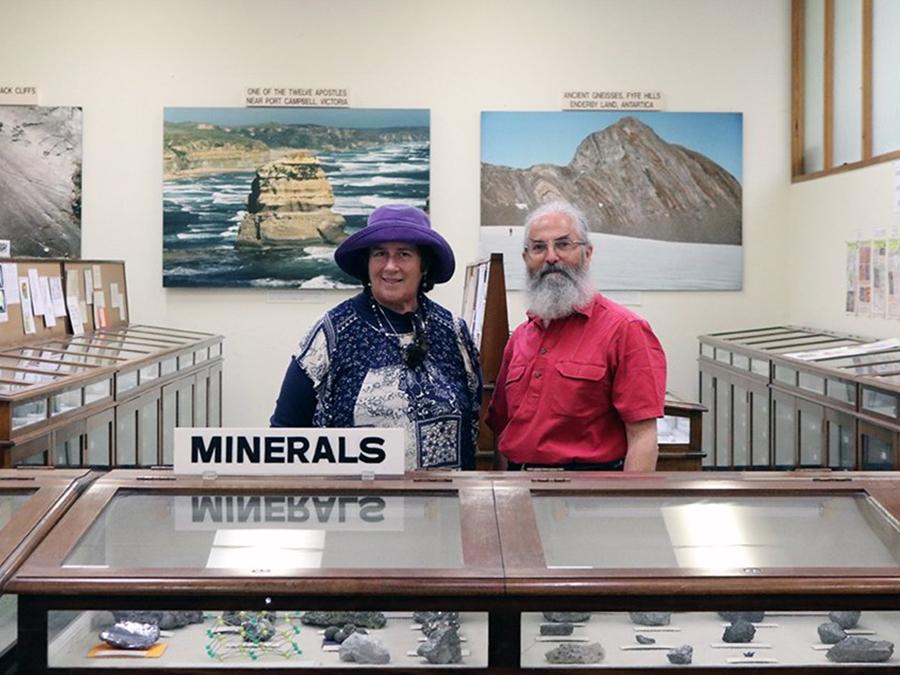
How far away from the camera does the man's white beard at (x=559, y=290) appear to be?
270 cm

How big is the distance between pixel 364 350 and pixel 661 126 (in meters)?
5.12

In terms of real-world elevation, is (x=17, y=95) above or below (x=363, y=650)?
above

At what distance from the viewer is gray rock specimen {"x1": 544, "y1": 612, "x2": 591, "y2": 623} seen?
1.73m

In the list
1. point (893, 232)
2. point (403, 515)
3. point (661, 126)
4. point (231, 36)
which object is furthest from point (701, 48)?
point (403, 515)

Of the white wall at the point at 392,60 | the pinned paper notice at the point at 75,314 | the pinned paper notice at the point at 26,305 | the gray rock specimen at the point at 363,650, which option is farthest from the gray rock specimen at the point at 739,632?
the white wall at the point at 392,60

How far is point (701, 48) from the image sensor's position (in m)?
7.18

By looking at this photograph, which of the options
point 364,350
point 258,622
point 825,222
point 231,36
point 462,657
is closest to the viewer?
point 462,657

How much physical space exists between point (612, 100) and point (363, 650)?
607 centimetres

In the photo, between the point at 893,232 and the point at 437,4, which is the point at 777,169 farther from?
the point at 437,4

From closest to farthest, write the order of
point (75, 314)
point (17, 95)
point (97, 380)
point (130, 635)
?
point (130, 635), point (97, 380), point (75, 314), point (17, 95)

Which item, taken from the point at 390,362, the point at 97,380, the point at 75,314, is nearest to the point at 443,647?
the point at 390,362

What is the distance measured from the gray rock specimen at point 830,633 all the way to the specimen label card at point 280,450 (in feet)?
2.56

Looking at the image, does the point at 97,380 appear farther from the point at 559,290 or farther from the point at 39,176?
the point at 39,176

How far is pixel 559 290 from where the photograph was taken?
2717 millimetres
